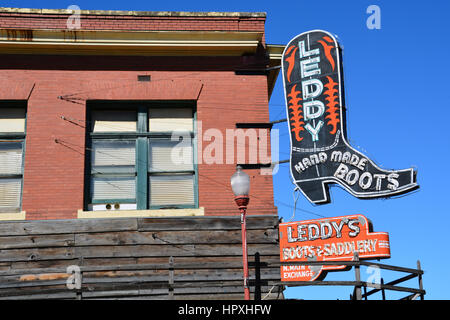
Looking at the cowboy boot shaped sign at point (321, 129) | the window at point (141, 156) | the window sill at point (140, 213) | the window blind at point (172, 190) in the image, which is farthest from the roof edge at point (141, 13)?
the window sill at point (140, 213)

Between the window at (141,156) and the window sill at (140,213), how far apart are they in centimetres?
29

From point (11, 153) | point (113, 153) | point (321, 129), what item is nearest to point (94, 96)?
point (113, 153)

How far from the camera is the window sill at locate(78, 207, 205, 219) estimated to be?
13203 millimetres

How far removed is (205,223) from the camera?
43.5 ft

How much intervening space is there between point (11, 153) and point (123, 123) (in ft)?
8.23

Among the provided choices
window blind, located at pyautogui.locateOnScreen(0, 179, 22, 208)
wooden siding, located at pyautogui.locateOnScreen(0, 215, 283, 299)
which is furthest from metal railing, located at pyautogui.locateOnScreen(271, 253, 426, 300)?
window blind, located at pyautogui.locateOnScreen(0, 179, 22, 208)

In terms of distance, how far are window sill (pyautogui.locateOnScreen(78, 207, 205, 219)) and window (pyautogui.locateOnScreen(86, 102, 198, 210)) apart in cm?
29

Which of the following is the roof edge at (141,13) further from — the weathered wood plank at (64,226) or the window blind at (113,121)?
the weathered wood plank at (64,226)

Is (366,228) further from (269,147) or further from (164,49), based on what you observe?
(164,49)

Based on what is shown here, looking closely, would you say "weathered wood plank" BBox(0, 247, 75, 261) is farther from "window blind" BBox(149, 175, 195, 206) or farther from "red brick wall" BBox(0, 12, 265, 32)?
"red brick wall" BBox(0, 12, 265, 32)

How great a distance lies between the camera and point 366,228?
1239cm

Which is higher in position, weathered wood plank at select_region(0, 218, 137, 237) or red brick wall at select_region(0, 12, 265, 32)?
red brick wall at select_region(0, 12, 265, 32)
